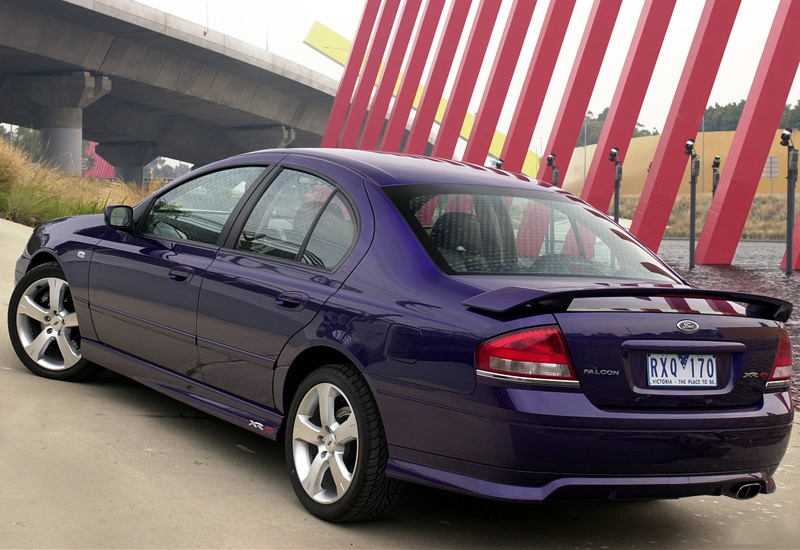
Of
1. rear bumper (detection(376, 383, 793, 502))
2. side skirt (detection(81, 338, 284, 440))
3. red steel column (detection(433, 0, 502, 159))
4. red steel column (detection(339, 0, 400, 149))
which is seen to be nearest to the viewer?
rear bumper (detection(376, 383, 793, 502))

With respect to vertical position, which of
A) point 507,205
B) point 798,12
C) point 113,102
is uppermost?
→ point 798,12

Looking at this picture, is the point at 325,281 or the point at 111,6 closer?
the point at 325,281

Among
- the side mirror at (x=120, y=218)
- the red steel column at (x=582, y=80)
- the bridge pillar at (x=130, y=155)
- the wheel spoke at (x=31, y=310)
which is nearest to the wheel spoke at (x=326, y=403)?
the side mirror at (x=120, y=218)

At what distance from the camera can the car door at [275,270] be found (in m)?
4.45

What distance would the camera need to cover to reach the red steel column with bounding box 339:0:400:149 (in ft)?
119

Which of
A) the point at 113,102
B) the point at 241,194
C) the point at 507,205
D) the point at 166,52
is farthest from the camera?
the point at 113,102

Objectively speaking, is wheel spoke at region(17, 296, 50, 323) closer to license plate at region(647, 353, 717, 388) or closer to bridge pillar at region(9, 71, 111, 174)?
license plate at region(647, 353, 717, 388)

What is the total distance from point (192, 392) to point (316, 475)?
1.08 meters

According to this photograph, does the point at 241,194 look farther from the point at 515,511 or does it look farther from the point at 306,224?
the point at 515,511

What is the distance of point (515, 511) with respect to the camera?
457 centimetres

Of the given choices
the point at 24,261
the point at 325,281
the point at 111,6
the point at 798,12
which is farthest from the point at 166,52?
the point at 325,281

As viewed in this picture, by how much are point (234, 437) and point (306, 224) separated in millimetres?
1339

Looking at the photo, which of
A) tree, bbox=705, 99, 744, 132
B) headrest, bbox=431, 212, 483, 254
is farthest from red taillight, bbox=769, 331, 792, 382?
tree, bbox=705, 99, 744, 132

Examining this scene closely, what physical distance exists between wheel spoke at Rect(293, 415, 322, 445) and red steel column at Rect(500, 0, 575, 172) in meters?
19.1
